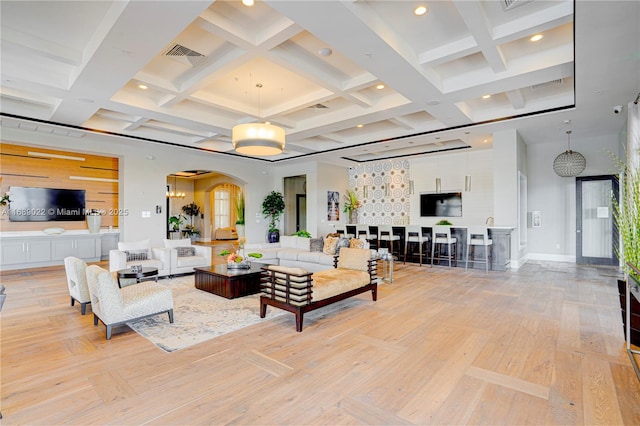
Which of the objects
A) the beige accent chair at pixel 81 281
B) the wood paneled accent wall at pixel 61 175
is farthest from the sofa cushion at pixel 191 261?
the wood paneled accent wall at pixel 61 175

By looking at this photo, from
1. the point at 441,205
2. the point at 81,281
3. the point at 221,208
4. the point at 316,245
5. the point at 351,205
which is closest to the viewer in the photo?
the point at 81,281

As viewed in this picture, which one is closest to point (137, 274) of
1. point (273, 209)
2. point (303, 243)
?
point (303, 243)

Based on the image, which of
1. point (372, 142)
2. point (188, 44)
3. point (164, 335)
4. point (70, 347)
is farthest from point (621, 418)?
point (372, 142)

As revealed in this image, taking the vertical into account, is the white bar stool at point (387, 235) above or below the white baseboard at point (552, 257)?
above

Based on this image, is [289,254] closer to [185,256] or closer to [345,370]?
[185,256]

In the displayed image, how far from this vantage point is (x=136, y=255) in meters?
6.37

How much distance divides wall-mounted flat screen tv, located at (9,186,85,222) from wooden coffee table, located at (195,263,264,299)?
18.5 ft

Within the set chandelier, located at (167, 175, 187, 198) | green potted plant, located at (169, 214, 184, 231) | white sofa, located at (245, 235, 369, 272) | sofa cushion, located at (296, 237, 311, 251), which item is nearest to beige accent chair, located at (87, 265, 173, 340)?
white sofa, located at (245, 235, 369, 272)

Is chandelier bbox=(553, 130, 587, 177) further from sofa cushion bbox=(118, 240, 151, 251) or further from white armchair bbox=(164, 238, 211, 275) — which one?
sofa cushion bbox=(118, 240, 151, 251)

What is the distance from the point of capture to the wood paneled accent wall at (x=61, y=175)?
7.91 meters

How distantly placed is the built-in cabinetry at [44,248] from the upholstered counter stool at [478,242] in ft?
32.1

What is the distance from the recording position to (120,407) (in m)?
2.26

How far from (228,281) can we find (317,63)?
3685 mm

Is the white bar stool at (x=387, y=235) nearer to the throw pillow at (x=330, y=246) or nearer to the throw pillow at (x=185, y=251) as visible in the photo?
the throw pillow at (x=330, y=246)
